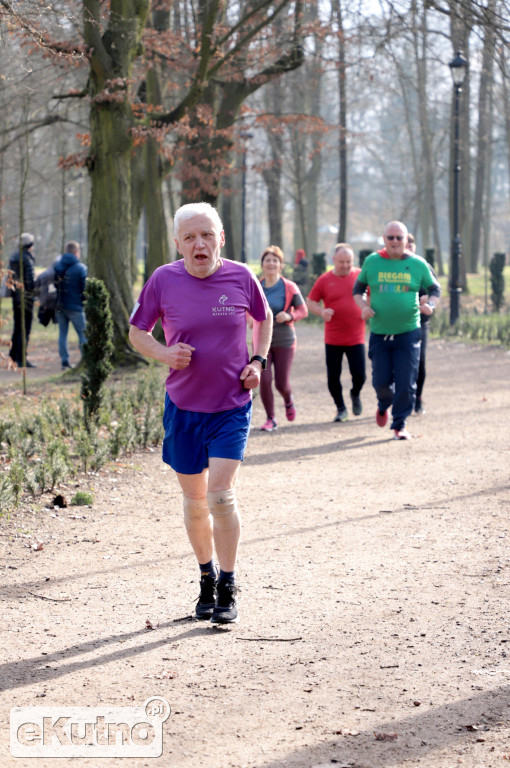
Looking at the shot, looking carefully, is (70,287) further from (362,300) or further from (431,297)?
(431,297)

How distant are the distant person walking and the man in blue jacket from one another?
6.05 meters

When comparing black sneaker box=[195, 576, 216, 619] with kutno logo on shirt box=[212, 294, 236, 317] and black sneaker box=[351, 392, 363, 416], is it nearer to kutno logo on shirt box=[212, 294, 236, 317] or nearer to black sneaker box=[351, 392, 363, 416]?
kutno logo on shirt box=[212, 294, 236, 317]

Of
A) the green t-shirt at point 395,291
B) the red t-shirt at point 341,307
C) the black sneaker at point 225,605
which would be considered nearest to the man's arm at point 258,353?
the black sneaker at point 225,605

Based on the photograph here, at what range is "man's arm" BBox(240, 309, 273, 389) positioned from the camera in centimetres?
480

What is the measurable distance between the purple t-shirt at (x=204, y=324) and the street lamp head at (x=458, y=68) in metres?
18.1

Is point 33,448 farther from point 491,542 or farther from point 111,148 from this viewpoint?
point 111,148

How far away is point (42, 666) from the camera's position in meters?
4.45

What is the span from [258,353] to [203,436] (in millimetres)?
478

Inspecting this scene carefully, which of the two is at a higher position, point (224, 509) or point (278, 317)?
point (278, 317)

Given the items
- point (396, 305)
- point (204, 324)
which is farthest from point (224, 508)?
point (396, 305)

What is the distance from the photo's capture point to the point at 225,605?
5.03 metres

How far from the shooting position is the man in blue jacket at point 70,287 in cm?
1641

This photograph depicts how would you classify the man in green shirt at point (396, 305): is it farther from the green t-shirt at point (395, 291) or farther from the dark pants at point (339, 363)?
the dark pants at point (339, 363)

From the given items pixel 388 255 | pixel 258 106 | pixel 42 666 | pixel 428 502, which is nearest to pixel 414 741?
pixel 42 666
